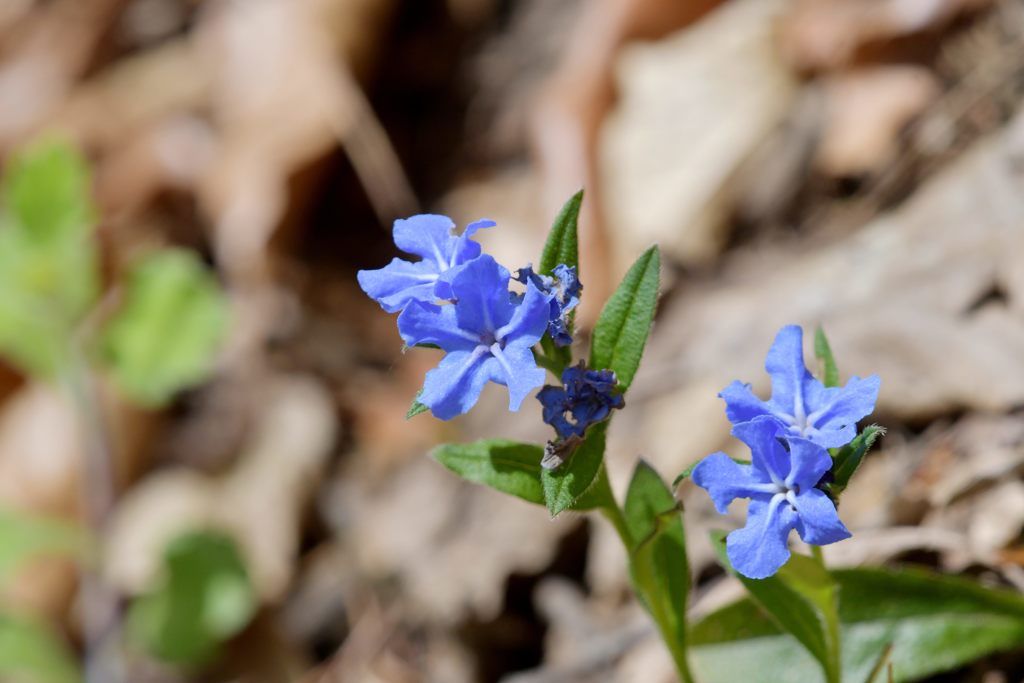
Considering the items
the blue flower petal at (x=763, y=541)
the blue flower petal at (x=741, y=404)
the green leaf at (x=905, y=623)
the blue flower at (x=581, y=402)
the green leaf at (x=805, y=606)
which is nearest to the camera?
the blue flower petal at (x=763, y=541)

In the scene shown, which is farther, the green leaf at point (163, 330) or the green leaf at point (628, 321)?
the green leaf at point (163, 330)

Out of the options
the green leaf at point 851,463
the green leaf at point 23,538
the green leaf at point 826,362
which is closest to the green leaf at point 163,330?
the green leaf at point 23,538

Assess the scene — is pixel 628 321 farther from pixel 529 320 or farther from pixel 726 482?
pixel 726 482

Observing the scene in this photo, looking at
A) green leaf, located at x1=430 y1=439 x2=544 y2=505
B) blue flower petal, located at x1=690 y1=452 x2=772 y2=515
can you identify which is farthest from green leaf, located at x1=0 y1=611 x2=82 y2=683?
blue flower petal, located at x1=690 y1=452 x2=772 y2=515

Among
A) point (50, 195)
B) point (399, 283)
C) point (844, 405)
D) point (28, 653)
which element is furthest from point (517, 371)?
point (28, 653)

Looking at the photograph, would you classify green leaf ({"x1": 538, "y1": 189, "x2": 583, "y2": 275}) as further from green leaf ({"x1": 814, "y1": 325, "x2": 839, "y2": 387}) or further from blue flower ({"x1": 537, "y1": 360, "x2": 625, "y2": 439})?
green leaf ({"x1": 814, "y1": 325, "x2": 839, "y2": 387})

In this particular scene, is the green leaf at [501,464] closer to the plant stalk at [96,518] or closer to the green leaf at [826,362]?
the green leaf at [826,362]
